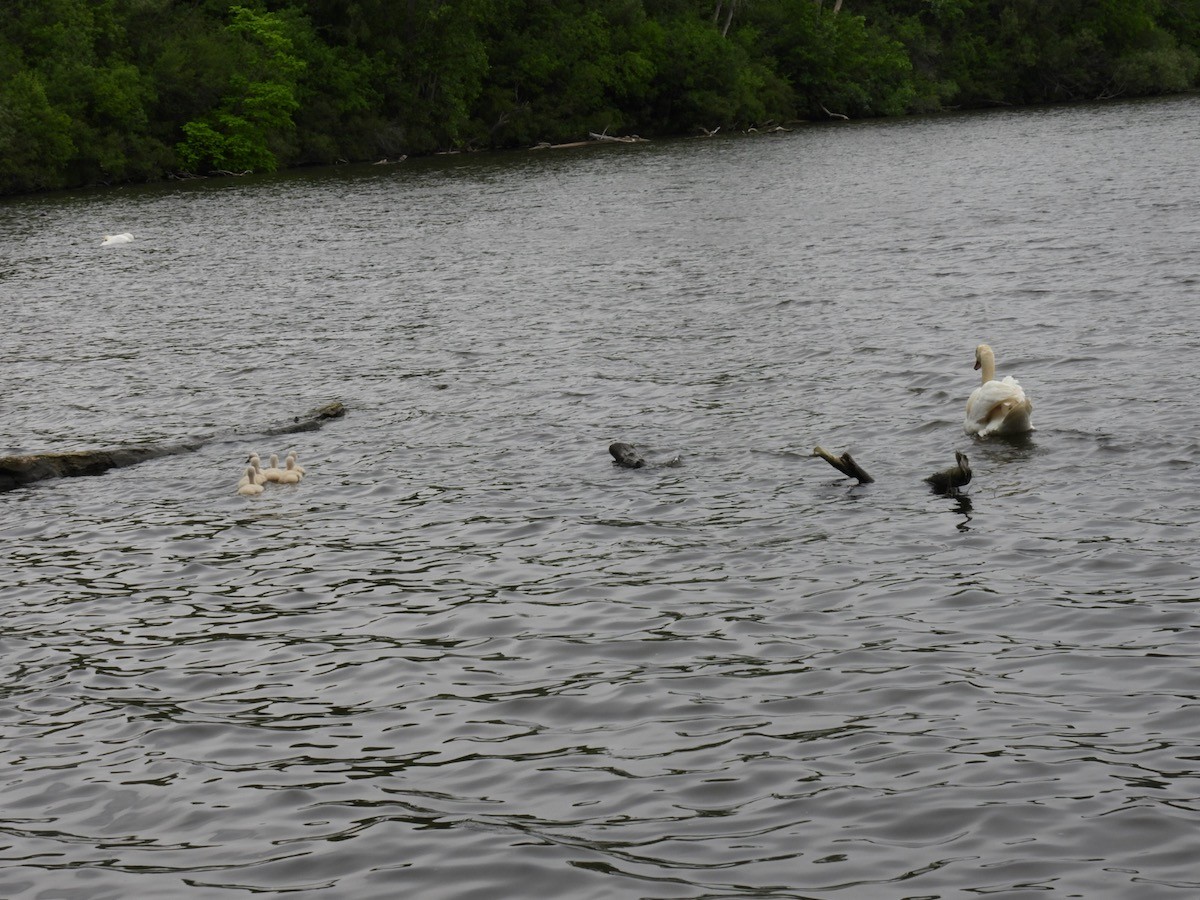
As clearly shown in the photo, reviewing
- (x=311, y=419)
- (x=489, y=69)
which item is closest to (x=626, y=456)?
(x=311, y=419)

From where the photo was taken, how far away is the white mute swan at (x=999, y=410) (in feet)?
52.4

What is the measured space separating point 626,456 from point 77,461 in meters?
6.77

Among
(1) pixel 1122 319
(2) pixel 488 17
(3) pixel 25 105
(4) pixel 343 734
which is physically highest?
(2) pixel 488 17

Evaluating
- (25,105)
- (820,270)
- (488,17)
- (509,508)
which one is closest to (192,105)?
(25,105)

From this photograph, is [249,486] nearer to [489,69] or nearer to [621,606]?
[621,606]

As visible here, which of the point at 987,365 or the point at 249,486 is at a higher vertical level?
the point at 987,365

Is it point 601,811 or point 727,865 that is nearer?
point 727,865

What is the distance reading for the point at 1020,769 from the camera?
8422 mm

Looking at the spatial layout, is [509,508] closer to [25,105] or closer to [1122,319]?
[1122,319]

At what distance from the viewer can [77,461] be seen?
17.0 meters

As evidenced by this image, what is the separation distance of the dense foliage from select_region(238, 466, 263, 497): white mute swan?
Result: 58.1 metres

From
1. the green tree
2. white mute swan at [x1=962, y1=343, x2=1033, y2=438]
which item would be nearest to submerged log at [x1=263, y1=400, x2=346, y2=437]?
white mute swan at [x1=962, y1=343, x2=1033, y2=438]

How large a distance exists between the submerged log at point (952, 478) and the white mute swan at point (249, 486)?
287 inches

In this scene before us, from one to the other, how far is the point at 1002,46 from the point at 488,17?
42.3 meters
